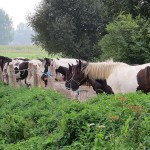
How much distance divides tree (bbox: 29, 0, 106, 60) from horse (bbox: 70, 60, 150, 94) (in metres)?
19.9

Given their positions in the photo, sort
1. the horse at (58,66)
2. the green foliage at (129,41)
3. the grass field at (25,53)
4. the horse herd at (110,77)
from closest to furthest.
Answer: the horse herd at (110,77) → the horse at (58,66) → the green foliage at (129,41) → the grass field at (25,53)

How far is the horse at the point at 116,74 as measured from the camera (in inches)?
444

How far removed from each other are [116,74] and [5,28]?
150 meters

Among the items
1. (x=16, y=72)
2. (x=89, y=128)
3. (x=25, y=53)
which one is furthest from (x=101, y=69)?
(x=25, y=53)

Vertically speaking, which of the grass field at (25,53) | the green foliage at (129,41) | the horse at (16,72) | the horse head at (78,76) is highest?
the green foliage at (129,41)

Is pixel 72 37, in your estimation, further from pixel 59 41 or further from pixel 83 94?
pixel 83 94

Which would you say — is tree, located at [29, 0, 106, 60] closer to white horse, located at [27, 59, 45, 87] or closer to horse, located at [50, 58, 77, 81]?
white horse, located at [27, 59, 45, 87]

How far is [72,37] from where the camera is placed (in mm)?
32844

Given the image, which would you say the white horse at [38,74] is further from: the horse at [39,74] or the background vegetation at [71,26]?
the background vegetation at [71,26]

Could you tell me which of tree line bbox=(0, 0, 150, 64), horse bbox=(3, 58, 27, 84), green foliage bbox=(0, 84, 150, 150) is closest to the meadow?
green foliage bbox=(0, 84, 150, 150)

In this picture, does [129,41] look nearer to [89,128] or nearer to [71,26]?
[71,26]

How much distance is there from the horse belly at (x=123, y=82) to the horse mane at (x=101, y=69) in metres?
0.29

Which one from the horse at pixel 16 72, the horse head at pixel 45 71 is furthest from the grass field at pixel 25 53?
the horse head at pixel 45 71

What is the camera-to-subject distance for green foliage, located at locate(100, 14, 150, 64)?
20078 millimetres
